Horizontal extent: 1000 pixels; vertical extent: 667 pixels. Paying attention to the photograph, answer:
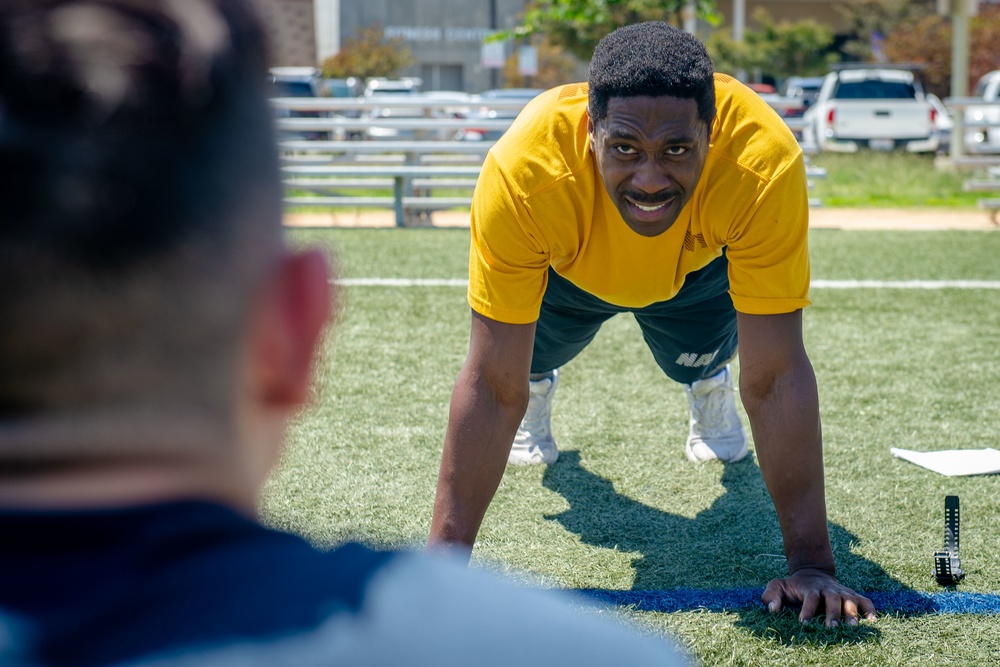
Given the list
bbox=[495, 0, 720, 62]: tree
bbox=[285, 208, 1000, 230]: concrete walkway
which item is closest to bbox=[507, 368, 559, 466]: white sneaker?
bbox=[285, 208, 1000, 230]: concrete walkway

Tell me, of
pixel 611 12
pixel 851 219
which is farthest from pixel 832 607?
pixel 611 12

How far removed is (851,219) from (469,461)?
10.1 meters

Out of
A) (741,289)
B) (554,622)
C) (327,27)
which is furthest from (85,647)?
(327,27)

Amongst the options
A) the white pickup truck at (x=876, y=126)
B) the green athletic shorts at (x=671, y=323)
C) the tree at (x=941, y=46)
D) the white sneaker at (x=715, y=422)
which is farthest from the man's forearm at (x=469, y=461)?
the tree at (x=941, y=46)

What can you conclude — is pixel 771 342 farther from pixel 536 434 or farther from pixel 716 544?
pixel 536 434

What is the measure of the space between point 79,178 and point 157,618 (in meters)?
0.28

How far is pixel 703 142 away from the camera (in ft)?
9.58

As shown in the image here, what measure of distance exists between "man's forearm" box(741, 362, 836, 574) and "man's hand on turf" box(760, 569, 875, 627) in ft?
0.14

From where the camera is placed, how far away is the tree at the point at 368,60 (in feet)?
119

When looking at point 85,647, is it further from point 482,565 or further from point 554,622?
point 482,565

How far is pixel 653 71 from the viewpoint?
285 cm

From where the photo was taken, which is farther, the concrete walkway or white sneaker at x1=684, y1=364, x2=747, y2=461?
the concrete walkway

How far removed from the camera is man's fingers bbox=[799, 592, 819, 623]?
9.68 feet

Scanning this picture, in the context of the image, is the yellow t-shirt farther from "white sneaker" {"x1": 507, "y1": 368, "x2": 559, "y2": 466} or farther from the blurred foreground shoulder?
the blurred foreground shoulder
